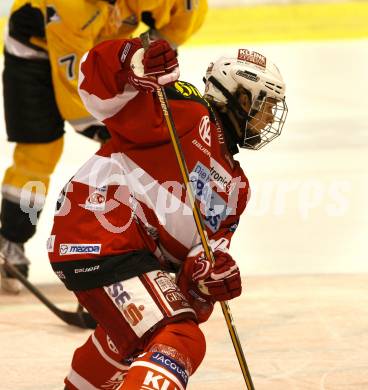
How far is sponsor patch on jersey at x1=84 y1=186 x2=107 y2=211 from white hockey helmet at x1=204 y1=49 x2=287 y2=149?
375mm

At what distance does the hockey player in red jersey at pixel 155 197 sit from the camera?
2.79 metres

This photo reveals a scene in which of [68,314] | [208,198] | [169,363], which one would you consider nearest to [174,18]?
[68,314]

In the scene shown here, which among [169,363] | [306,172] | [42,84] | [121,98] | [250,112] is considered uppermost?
[121,98]

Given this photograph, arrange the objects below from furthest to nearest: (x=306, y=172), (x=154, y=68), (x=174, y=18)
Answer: (x=306, y=172) < (x=174, y=18) < (x=154, y=68)

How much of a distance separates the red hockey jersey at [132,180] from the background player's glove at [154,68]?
63mm

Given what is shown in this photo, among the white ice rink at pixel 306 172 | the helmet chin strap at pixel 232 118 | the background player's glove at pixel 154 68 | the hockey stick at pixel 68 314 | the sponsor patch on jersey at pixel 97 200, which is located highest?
the background player's glove at pixel 154 68

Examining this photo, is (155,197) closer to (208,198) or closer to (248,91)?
(208,198)

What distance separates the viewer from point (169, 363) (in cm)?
263

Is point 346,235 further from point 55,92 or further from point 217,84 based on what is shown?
point 217,84

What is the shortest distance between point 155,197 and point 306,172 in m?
2.97

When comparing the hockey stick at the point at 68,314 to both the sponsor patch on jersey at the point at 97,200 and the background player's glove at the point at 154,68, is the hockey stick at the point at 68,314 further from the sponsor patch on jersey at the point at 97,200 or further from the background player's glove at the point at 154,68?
the background player's glove at the point at 154,68

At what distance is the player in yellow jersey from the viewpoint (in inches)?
170

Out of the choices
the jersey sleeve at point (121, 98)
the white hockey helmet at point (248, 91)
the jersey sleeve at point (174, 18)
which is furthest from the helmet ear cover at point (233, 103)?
the jersey sleeve at point (174, 18)

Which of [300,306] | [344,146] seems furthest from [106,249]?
[344,146]
